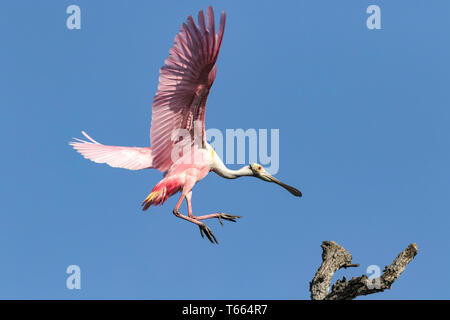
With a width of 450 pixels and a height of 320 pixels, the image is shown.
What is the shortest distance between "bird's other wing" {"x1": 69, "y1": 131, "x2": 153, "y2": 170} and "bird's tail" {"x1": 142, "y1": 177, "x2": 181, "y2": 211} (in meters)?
0.93

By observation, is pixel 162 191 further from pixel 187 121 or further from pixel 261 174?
pixel 261 174

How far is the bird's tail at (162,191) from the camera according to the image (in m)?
10.3

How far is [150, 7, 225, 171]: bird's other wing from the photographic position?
9258 mm

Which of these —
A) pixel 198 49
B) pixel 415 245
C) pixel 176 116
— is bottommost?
pixel 415 245

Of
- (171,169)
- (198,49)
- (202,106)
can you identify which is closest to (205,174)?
(171,169)

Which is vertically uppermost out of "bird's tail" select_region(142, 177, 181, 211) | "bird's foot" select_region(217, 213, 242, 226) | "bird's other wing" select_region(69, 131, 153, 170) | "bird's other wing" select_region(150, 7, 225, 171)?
"bird's other wing" select_region(150, 7, 225, 171)

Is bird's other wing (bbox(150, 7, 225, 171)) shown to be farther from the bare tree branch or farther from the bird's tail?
the bare tree branch

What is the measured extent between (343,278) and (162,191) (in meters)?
3.03

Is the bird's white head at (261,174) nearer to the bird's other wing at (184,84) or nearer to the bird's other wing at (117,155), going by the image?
the bird's other wing at (184,84)

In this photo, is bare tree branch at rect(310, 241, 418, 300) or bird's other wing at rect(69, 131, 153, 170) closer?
bare tree branch at rect(310, 241, 418, 300)

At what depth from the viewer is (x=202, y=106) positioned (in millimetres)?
10117

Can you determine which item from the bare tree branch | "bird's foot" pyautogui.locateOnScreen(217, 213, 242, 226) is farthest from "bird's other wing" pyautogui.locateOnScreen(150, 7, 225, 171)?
the bare tree branch
